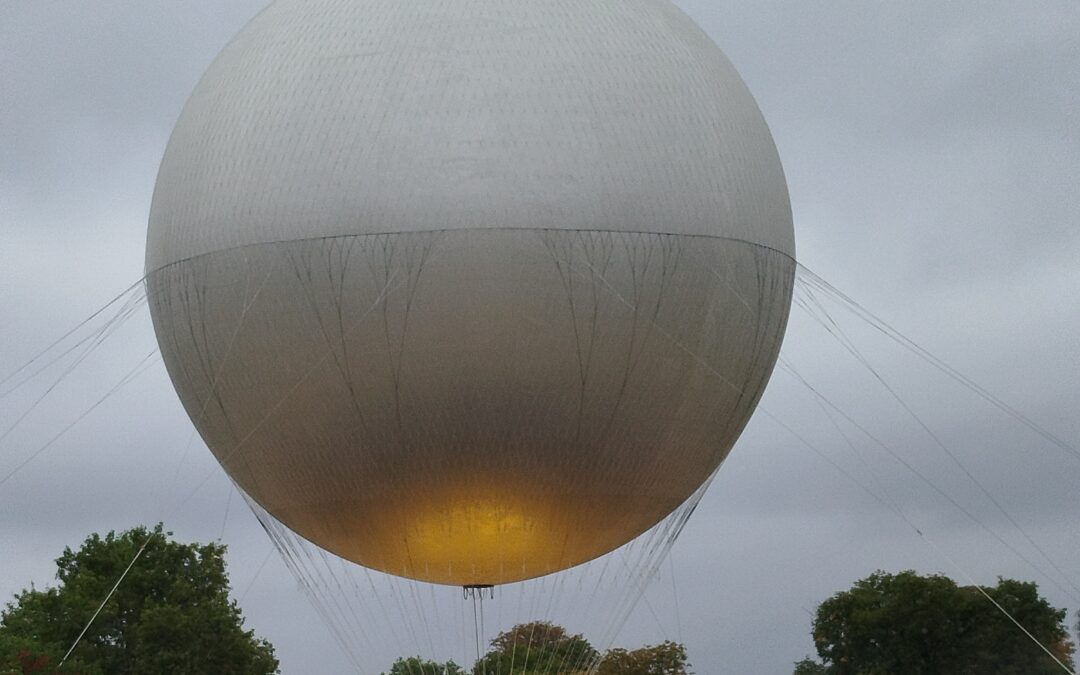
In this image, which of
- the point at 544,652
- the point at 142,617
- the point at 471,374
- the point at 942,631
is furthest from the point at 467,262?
the point at 544,652

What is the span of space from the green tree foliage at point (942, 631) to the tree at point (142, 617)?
671 inches

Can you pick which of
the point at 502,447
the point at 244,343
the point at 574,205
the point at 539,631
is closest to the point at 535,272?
the point at 574,205

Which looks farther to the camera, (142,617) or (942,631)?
(942,631)

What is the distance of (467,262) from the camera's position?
22.3 m

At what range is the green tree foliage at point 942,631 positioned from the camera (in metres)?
47.8

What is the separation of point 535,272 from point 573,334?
108cm

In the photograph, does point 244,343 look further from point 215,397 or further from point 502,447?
point 502,447

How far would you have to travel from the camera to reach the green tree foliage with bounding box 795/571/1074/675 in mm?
47812

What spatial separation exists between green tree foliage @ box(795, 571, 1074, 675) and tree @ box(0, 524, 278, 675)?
1705 cm

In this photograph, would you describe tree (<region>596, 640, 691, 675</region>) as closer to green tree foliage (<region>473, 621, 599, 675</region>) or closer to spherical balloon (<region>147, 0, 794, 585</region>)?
green tree foliage (<region>473, 621, 599, 675</region>)

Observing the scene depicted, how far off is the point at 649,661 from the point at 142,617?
1591cm

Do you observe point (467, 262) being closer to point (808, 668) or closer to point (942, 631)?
point (942, 631)

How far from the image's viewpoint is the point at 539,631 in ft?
223

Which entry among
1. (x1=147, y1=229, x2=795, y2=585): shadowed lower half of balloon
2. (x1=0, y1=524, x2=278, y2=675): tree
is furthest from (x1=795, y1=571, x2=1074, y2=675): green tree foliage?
(x1=147, y1=229, x2=795, y2=585): shadowed lower half of balloon
